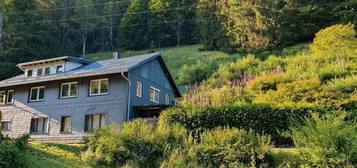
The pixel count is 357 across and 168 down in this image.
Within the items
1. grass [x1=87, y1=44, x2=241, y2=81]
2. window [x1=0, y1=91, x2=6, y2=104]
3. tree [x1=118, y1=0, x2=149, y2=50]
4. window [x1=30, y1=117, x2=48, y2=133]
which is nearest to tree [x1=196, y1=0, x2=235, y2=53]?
grass [x1=87, y1=44, x2=241, y2=81]

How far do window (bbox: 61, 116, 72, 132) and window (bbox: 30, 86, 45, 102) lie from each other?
2.85m

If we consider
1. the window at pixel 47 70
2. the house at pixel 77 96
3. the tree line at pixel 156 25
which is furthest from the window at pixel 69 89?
the tree line at pixel 156 25

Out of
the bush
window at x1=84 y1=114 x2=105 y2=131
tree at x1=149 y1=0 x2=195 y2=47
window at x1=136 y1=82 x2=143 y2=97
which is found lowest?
the bush

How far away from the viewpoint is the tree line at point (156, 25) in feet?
146

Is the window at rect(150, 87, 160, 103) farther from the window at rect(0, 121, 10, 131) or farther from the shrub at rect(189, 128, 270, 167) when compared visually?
the shrub at rect(189, 128, 270, 167)

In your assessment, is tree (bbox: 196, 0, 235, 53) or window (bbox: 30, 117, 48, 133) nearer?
window (bbox: 30, 117, 48, 133)

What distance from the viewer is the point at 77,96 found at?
24.4m

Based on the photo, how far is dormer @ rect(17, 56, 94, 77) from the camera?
86.4 ft

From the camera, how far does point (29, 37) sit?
51750 mm

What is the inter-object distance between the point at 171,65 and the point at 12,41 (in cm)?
2381

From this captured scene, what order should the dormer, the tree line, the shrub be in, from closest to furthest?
1. the shrub
2. the dormer
3. the tree line

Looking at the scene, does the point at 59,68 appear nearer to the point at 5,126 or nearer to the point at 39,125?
the point at 39,125

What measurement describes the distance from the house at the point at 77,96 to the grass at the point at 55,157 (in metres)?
4.67

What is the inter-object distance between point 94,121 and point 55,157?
7961 millimetres
